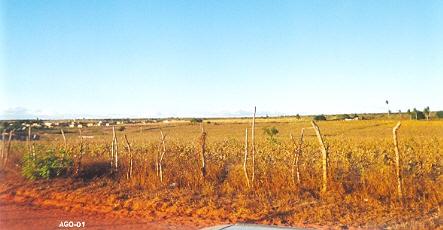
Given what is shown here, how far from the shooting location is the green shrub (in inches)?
521

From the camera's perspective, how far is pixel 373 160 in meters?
17.2

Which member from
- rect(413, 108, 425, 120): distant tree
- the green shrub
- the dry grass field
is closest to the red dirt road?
the dry grass field

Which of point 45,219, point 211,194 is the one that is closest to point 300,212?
point 211,194

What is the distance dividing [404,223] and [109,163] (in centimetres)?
918

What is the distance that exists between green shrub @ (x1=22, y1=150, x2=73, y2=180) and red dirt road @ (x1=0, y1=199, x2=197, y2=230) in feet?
7.72

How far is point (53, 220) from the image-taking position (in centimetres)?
941

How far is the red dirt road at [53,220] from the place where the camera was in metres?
8.74

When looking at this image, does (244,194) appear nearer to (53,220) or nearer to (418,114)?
(53,220)

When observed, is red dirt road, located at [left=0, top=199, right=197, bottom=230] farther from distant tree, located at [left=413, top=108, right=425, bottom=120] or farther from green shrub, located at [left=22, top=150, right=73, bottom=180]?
distant tree, located at [left=413, top=108, right=425, bottom=120]

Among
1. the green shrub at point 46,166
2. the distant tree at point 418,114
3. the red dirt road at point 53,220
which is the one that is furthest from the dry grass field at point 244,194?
the distant tree at point 418,114

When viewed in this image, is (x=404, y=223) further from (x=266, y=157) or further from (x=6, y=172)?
(x=6, y=172)

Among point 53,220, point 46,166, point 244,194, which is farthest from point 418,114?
point 53,220

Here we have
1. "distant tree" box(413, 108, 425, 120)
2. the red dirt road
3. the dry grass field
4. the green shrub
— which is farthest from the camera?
"distant tree" box(413, 108, 425, 120)

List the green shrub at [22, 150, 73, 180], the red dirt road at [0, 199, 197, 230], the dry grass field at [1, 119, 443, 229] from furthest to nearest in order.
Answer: the green shrub at [22, 150, 73, 180], the dry grass field at [1, 119, 443, 229], the red dirt road at [0, 199, 197, 230]
